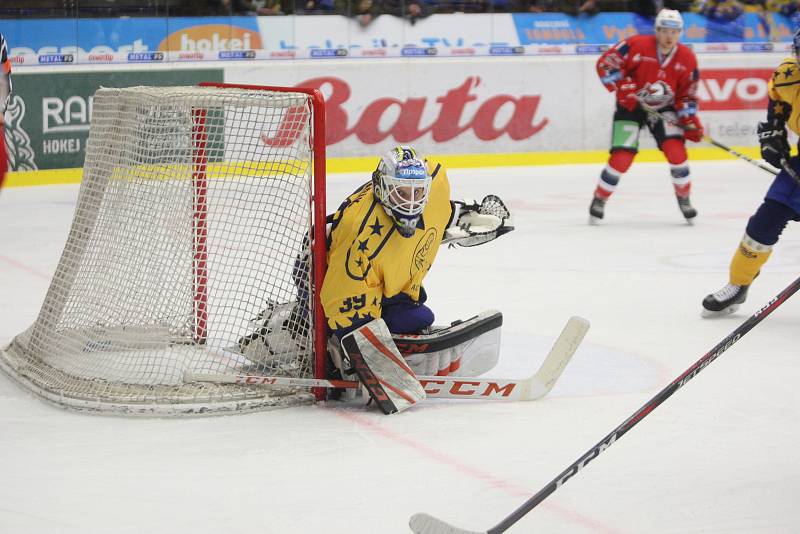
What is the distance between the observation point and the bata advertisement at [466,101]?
9.03 metres

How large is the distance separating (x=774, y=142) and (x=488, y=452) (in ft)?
7.14

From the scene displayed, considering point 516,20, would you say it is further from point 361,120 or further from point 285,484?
point 285,484

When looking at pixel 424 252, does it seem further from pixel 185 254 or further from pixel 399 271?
pixel 185 254

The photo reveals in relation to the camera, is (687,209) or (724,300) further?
(687,209)

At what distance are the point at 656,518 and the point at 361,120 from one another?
6.74 meters

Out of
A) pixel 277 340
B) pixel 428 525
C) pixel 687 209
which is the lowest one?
pixel 687 209

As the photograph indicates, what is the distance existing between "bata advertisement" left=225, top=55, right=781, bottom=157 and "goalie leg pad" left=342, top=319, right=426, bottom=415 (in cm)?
566

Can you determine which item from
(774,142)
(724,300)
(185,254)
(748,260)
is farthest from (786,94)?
(185,254)

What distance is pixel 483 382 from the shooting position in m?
3.49

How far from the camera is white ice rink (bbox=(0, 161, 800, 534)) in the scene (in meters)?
2.62

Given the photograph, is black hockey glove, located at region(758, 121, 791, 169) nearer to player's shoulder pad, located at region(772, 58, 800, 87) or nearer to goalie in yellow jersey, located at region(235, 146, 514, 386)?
player's shoulder pad, located at region(772, 58, 800, 87)

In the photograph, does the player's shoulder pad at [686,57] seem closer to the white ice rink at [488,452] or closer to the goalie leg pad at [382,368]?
the white ice rink at [488,452]

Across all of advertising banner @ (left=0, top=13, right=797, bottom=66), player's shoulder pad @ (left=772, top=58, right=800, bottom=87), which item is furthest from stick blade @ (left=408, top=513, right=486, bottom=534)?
advertising banner @ (left=0, top=13, right=797, bottom=66)

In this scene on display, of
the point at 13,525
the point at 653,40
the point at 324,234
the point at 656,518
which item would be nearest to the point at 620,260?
the point at 653,40
